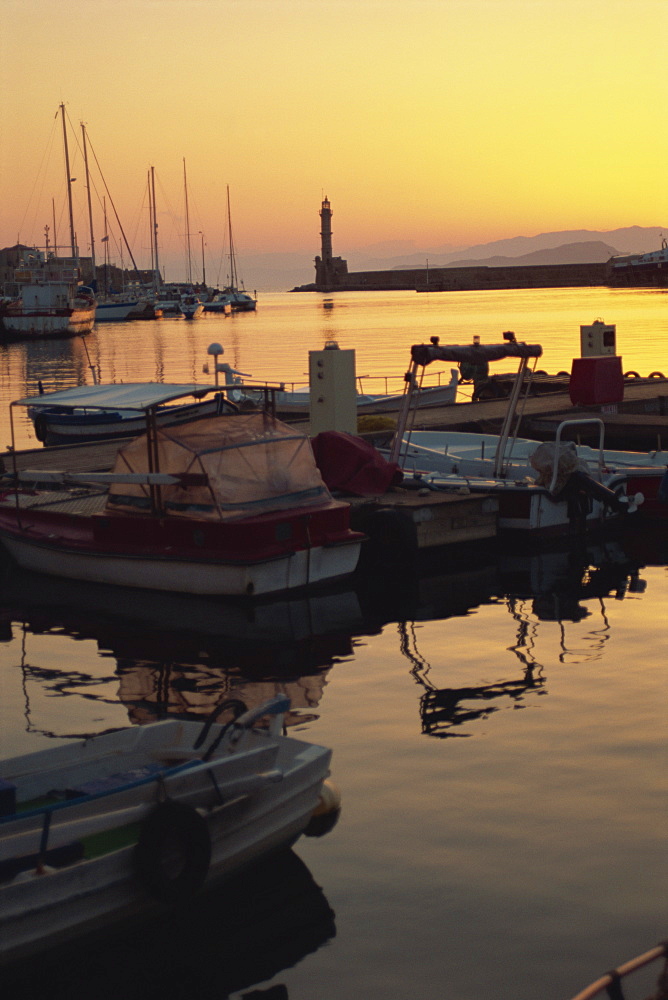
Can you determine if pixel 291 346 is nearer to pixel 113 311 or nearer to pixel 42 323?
pixel 42 323

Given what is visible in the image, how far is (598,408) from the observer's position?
97.2ft

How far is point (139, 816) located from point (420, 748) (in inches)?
148

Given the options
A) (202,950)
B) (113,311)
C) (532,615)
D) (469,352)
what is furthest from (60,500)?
(113,311)

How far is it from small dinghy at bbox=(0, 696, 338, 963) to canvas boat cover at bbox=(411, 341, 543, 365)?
1180cm

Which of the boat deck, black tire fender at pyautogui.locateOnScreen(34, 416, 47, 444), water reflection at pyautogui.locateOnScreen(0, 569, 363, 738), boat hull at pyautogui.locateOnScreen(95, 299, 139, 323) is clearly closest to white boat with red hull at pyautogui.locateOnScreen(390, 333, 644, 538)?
water reflection at pyautogui.locateOnScreen(0, 569, 363, 738)

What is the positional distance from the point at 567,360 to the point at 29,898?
6128 centimetres

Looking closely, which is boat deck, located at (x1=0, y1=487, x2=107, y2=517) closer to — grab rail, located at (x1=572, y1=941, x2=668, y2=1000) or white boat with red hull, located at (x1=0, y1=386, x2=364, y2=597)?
white boat with red hull, located at (x1=0, y1=386, x2=364, y2=597)

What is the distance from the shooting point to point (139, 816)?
7.30 metres

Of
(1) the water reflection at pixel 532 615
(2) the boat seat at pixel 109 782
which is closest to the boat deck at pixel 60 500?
(1) the water reflection at pixel 532 615

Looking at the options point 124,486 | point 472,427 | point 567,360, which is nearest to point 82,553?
point 124,486

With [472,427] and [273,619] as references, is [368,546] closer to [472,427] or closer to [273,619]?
[273,619]

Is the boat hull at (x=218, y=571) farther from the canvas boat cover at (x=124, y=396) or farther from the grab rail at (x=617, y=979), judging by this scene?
the grab rail at (x=617, y=979)

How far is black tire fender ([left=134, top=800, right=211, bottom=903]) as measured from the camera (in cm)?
724

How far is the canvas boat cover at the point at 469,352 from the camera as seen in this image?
19547mm
